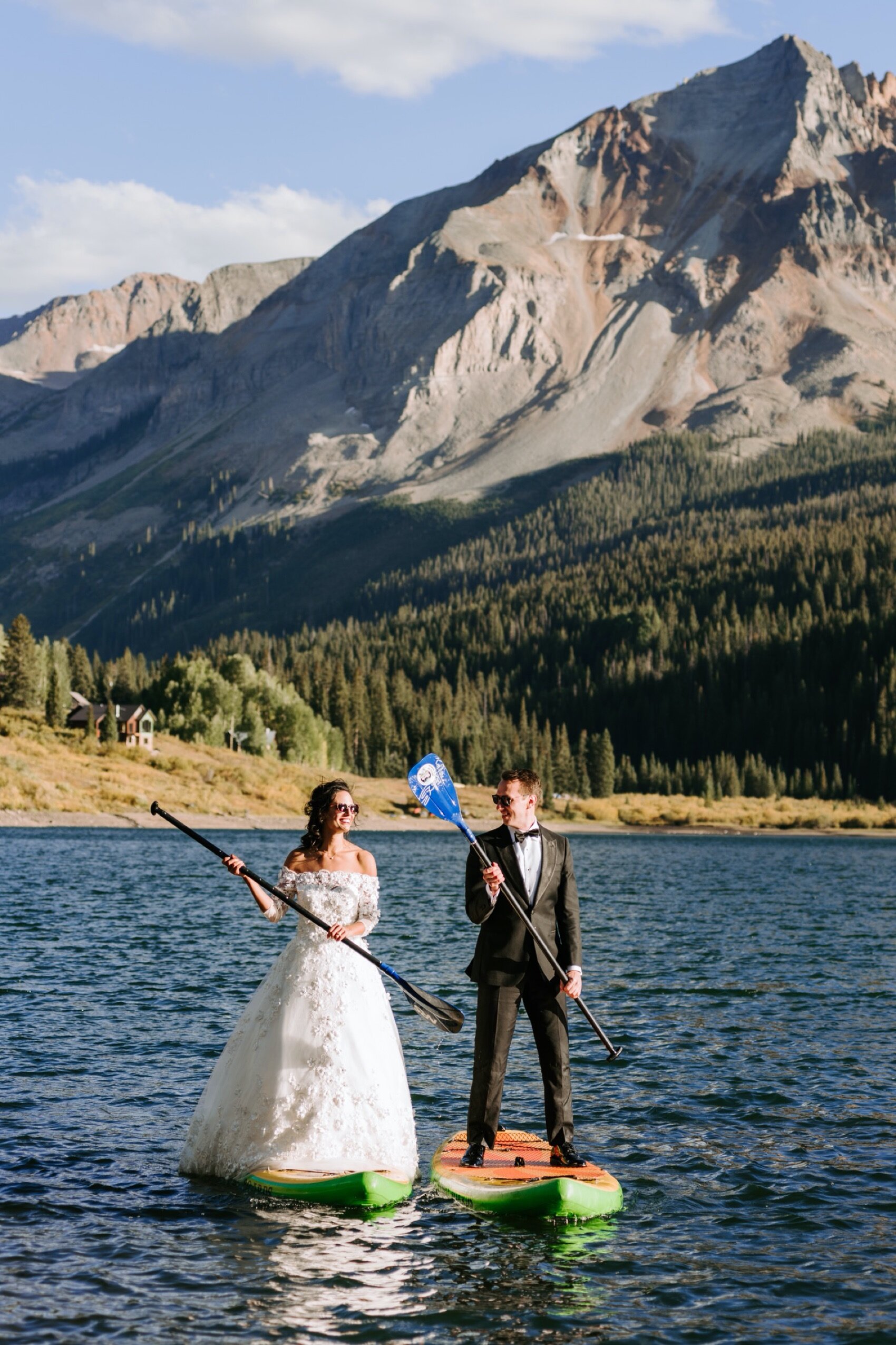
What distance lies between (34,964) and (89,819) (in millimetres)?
79244

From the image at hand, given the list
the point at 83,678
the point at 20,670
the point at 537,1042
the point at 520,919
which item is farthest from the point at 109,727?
the point at 520,919

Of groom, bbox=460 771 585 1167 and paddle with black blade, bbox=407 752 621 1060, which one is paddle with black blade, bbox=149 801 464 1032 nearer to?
groom, bbox=460 771 585 1167

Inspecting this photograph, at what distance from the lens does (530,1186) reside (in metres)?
16.2

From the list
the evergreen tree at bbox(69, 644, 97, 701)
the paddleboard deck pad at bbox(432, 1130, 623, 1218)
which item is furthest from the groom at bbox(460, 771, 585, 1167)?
the evergreen tree at bbox(69, 644, 97, 701)

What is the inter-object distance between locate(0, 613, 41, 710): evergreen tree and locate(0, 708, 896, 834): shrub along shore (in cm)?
288

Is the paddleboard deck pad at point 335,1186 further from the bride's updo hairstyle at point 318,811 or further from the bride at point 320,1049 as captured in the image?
the bride's updo hairstyle at point 318,811

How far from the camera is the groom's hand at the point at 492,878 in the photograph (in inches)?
615

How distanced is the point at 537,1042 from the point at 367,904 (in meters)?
2.53

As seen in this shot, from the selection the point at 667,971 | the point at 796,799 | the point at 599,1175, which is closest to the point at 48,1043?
the point at 599,1175

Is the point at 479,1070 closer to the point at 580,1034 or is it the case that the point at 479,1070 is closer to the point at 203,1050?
the point at 203,1050

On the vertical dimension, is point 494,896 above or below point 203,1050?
above

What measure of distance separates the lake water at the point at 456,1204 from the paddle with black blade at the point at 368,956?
2.03 m

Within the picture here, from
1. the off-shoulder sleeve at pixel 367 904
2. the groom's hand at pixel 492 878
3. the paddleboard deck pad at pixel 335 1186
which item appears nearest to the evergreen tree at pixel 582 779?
the off-shoulder sleeve at pixel 367 904

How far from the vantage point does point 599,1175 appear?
1681cm
